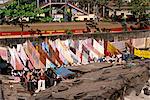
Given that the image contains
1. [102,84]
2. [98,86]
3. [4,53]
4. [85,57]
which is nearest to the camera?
[98,86]

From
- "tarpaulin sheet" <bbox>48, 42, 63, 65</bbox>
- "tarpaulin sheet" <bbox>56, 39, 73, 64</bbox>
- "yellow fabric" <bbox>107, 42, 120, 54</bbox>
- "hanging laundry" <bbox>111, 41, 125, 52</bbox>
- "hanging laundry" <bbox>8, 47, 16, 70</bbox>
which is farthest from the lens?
"hanging laundry" <bbox>111, 41, 125, 52</bbox>

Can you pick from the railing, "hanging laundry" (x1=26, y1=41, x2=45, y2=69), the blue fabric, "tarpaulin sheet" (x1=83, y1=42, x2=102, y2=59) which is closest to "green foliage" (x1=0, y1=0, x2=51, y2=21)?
the railing

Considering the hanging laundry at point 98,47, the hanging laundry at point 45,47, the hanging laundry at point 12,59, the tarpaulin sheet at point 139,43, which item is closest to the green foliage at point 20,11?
the hanging laundry at point 98,47

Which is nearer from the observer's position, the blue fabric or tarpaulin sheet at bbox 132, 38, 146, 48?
the blue fabric

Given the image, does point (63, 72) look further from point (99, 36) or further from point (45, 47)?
point (99, 36)

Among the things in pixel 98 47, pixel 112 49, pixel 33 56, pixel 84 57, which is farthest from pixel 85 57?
pixel 33 56

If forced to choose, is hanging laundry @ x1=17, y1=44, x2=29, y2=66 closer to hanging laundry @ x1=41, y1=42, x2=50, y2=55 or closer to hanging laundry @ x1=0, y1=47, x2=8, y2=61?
hanging laundry @ x1=0, y1=47, x2=8, y2=61

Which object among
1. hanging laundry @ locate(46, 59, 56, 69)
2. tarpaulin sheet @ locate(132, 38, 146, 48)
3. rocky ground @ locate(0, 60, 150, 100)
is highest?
tarpaulin sheet @ locate(132, 38, 146, 48)

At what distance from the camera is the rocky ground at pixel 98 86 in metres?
33.0

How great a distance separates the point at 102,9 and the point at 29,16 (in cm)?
2164

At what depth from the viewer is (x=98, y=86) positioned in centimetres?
3556

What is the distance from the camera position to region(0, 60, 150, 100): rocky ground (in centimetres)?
3300

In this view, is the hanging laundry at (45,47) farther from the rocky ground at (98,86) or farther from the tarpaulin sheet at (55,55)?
the rocky ground at (98,86)

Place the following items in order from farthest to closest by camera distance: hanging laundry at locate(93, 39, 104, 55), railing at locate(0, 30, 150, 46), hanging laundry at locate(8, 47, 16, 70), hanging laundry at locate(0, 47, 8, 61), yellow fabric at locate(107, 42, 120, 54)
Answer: yellow fabric at locate(107, 42, 120, 54), hanging laundry at locate(93, 39, 104, 55), railing at locate(0, 30, 150, 46), hanging laundry at locate(0, 47, 8, 61), hanging laundry at locate(8, 47, 16, 70)
